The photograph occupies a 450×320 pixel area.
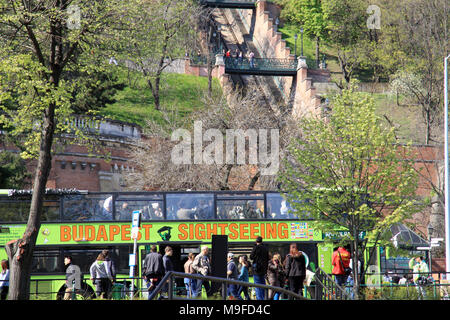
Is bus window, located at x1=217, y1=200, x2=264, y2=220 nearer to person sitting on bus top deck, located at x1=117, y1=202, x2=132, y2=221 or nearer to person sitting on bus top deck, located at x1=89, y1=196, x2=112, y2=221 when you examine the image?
person sitting on bus top deck, located at x1=117, y1=202, x2=132, y2=221

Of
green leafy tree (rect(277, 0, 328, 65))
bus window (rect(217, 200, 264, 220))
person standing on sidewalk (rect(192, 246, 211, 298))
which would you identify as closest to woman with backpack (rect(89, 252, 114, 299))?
person standing on sidewalk (rect(192, 246, 211, 298))

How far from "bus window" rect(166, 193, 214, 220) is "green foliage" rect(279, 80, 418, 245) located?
2667mm

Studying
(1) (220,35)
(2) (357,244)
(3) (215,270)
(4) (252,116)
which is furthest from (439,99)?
(3) (215,270)

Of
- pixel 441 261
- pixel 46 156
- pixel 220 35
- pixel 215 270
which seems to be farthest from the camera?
pixel 220 35

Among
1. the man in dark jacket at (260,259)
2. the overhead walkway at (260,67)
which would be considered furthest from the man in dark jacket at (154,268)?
the overhead walkway at (260,67)

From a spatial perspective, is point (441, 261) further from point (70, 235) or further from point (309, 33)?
point (309, 33)

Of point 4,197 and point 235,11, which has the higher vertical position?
point 235,11

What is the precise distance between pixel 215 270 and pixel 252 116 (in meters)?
27.9

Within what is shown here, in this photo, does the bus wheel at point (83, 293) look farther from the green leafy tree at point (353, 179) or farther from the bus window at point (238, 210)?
the green leafy tree at point (353, 179)

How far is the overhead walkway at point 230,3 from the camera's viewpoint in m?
66.2

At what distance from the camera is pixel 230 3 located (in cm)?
6712

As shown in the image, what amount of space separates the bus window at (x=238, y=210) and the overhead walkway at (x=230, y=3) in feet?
144
